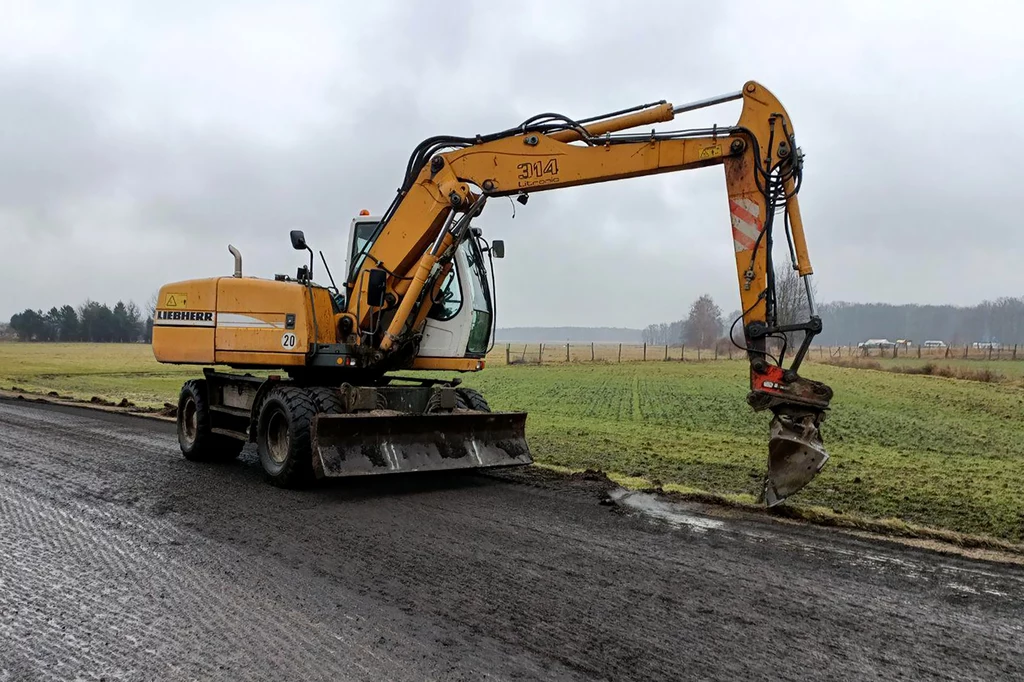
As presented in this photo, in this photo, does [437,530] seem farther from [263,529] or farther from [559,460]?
[559,460]

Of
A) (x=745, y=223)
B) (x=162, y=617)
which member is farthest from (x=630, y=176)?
(x=162, y=617)

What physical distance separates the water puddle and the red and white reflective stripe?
2.27 meters

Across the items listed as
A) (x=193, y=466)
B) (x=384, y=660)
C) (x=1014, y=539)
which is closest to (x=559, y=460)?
(x=193, y=466)

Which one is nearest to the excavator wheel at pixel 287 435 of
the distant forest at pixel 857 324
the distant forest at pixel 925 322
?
the distant forest at pixel 857 324

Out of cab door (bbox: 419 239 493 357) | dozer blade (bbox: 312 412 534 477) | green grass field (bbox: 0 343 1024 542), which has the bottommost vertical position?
green grass field (bbox: 0 343 1024 542)

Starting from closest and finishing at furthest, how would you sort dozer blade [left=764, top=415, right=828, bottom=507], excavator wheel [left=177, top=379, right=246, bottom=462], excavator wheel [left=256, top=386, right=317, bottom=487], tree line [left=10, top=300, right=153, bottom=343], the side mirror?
dozer blade [left=764, top=415, right=828, bottom=507]
excavator wheel [left=256, top=386, right=317, bottom=487]
the side mirror
excavator wheel [left=177, top=379, right=246, bottom=462]
tree line [left=10, top=300, right=153, bottom=343]

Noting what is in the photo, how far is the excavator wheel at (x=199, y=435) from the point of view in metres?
9.47

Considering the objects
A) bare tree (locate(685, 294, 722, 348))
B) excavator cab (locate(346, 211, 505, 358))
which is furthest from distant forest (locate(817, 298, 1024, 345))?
excavator cab (locate(346, 211, 505, 358))

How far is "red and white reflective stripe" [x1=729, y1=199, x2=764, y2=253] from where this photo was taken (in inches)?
253

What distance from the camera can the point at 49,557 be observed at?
5.17m

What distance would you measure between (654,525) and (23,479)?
250 inches

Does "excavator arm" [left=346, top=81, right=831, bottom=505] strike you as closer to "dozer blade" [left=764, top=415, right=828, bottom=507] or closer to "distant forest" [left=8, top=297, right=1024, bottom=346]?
"dozer blade" [left=764, top=415, right=828, bottom=507]

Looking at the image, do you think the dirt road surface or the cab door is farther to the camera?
the cab door

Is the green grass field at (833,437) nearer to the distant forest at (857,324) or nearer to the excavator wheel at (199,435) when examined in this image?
the excavator wheel at (199,435)
